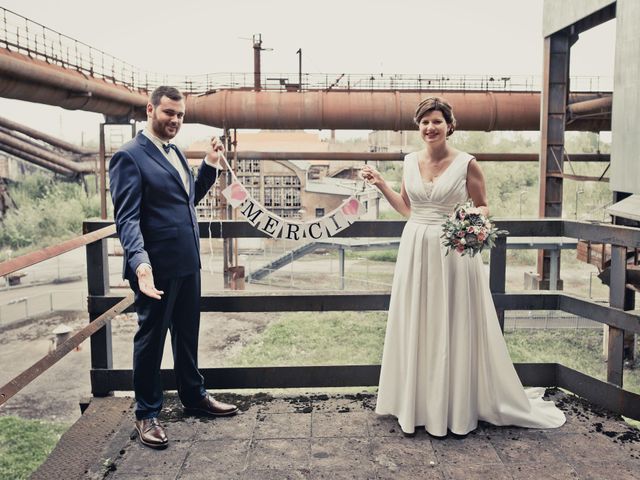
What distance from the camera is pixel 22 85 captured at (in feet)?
36.4

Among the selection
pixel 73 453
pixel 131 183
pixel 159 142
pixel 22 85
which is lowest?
pixel 73 453

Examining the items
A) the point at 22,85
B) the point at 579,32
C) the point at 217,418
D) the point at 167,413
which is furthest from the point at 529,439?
the point at 579,32

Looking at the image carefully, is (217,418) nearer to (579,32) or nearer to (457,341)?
(457,341)

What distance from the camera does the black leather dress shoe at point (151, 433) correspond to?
115 inches

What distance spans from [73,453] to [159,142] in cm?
158

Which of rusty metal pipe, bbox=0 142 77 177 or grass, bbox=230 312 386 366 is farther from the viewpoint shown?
rusty metal pipe, bbox=0 142 77 177

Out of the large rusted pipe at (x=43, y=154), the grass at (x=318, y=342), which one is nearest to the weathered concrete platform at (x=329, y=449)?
the grass at (x=318, y=342)

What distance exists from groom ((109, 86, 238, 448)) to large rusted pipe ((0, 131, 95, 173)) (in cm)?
2497

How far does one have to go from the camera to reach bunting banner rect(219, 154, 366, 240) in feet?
11.5

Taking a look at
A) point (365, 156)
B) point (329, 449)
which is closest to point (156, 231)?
point (329, 449)

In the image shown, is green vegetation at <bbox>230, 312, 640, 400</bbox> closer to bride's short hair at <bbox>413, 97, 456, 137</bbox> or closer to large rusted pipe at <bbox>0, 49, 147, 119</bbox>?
large rusted pipe at <bbox>0, 49, 147, 119</bbox>

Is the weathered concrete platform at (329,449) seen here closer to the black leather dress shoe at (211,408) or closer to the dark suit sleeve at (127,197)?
the black leather dress shoe at (211,408)

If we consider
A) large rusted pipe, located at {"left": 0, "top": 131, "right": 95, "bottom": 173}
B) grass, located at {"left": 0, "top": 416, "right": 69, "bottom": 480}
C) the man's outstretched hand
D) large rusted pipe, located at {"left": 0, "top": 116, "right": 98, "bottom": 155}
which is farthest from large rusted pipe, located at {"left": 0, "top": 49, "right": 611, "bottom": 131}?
the man's outstretched hand

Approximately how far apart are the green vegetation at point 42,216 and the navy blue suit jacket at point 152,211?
125 feet
